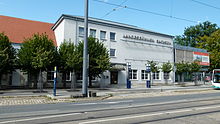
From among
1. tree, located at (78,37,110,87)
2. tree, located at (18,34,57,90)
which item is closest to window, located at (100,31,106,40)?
tree, located at (78,37,110,87)

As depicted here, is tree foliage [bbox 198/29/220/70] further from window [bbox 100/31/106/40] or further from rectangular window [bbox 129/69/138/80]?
window [bbox 100/31/106/40]

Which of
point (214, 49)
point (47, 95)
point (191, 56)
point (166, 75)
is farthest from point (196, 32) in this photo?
point (47, 95)

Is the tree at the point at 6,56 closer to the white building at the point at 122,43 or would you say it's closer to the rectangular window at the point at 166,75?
the white building at the point at 122,43

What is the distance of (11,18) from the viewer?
32.3m

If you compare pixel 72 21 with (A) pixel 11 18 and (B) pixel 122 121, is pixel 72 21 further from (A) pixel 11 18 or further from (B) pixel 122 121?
(B) pixel 122 121

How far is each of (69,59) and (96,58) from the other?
3.96 m

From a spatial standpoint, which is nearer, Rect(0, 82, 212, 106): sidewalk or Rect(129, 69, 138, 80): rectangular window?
Rect(0, 82, 212, 106): sidewalk

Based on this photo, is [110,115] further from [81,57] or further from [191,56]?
[191,56]

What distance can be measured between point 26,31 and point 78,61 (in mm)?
12365

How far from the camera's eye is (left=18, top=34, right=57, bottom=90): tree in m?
22.0

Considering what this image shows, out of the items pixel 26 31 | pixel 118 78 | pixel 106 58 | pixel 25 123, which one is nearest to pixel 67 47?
pixel 106 58

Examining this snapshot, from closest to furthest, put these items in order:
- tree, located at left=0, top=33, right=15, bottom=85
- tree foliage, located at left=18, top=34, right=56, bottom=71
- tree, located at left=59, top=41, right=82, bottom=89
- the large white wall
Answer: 1. tree, located at left=0, top=33, right=15, bottom=85
2. tree foliage, located at left=18, top=34, right=56, bottom=71
3. tree, located at left=59, top=41, right=82, bottom=89
4. the large white wall

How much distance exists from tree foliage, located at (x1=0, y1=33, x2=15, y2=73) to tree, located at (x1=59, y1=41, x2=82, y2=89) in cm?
582

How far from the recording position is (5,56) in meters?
20.8
